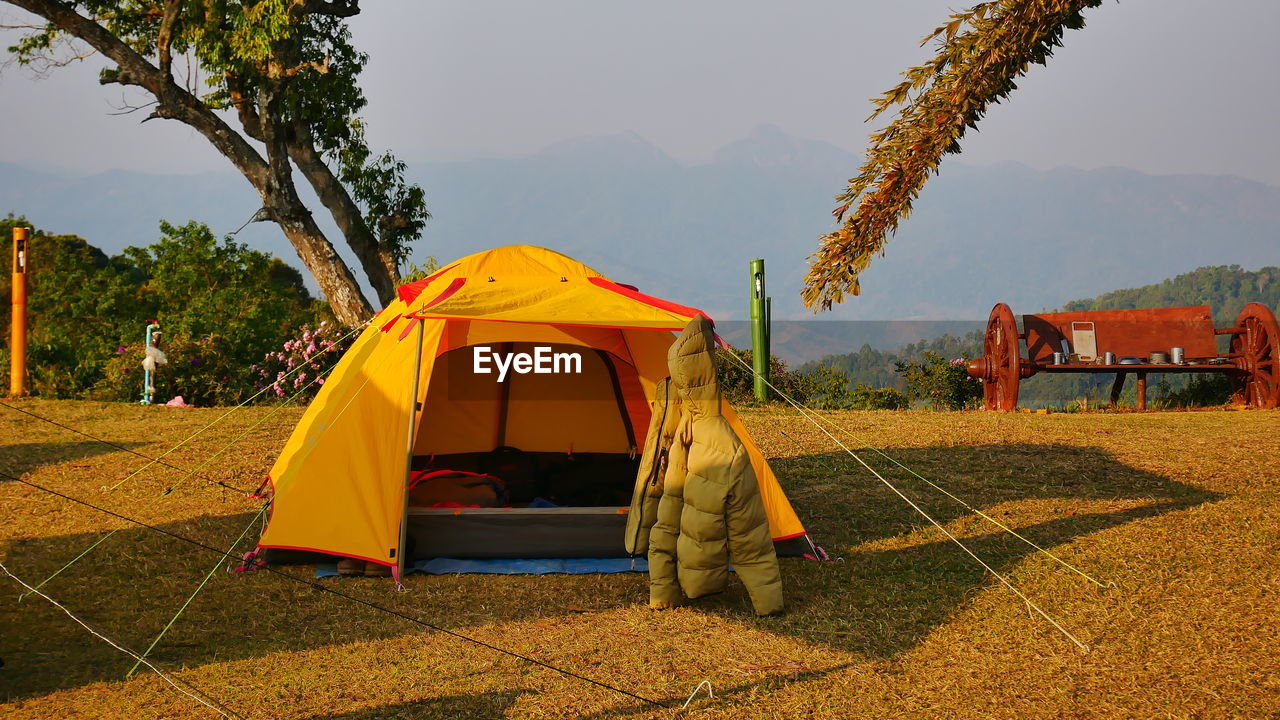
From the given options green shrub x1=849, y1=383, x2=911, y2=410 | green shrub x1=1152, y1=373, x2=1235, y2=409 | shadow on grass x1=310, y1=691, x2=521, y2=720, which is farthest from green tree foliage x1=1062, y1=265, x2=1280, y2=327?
shadow on grass x1=310, y1=691, x2=521, y2=720

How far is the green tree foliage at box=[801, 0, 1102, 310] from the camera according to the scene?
4836 millimetres

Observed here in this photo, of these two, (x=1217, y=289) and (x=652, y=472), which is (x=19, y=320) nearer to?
(x=652, y=472)

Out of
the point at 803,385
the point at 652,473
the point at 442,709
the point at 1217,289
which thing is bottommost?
the point at 442,709

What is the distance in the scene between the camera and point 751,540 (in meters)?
4.77

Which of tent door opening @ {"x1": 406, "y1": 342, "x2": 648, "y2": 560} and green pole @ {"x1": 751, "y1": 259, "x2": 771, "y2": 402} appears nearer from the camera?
tent door opening @ {"x1": 406, "y1": 342, "x2": 648, "y2": 560}

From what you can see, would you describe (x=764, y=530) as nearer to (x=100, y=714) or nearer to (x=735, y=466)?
(x=735, y=466)

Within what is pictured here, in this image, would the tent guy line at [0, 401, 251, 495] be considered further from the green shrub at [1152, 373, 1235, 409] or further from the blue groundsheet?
the green shrub at [1152, 373, 1235, 409]

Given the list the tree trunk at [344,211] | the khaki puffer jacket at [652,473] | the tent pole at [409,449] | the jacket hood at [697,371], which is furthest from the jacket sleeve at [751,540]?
the tree trunk at [344,211]

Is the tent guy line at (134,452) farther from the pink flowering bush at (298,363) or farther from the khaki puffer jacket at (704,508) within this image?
the khaki puffer jacket at (704,508)

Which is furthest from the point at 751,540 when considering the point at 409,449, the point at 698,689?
the point at 409,449

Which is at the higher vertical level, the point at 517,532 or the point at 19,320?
the point at 19,320

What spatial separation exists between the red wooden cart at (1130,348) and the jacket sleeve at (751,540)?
743cm

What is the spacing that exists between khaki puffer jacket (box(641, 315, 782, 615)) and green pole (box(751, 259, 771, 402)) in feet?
25.2

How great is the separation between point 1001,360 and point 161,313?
1425cm
